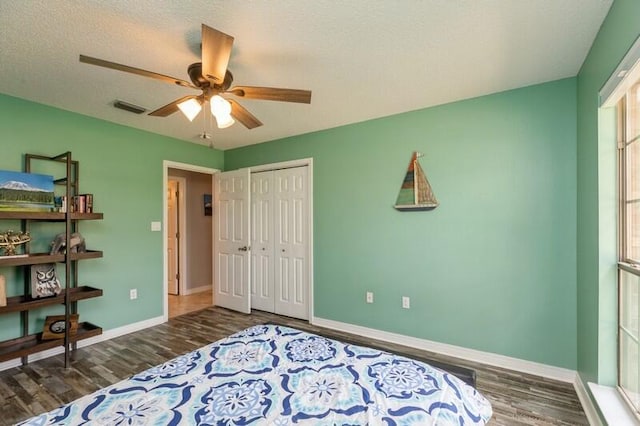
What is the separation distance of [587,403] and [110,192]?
4.56 metres

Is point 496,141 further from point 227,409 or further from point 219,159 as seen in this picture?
point 219,159

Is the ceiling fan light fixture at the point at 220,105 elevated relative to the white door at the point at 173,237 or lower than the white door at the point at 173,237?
elevated

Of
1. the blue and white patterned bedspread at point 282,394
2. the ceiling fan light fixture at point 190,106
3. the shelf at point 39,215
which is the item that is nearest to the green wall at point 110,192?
the shelf at point 39,215

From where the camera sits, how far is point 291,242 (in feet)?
12.9

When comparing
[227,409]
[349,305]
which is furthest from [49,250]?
[349,305]

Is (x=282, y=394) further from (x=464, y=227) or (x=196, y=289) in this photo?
(x=196, y=289)

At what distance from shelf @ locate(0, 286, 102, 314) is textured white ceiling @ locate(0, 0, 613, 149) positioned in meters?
1.78

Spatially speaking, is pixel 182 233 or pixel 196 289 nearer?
pixel 182 233

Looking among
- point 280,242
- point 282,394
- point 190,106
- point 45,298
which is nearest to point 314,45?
point 190,106

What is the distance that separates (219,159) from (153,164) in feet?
3.38

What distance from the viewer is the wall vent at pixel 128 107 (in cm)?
278

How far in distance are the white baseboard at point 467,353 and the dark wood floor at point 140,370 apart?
7 centimetres

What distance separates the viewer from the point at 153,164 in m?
3.71

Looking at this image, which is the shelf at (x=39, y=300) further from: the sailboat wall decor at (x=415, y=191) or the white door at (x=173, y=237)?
the sailboat wall decor at (x=415, y=191)
